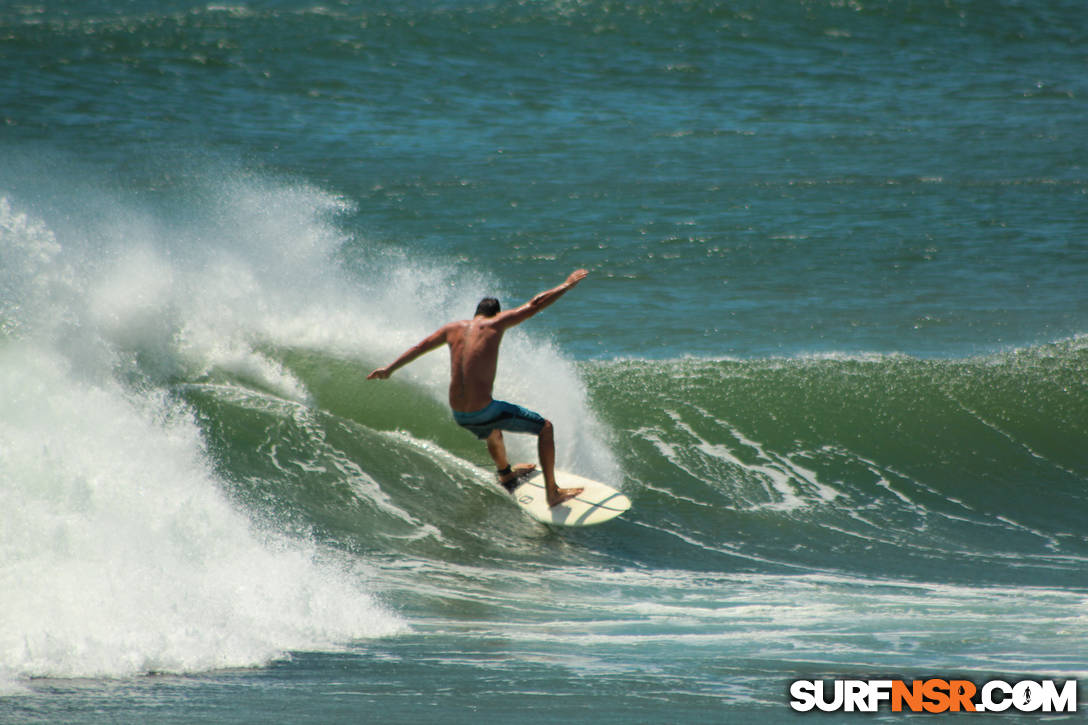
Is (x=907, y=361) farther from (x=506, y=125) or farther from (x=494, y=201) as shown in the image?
(x=506, y=125)

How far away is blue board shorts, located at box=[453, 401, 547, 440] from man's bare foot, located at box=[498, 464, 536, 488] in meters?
0.46

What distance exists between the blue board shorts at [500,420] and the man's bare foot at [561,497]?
1.48 ft

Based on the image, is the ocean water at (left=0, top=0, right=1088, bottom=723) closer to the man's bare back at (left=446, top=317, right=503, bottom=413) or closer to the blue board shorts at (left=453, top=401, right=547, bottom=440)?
the blue board shorts at (left=453, top=401, right=547, bottom=440)

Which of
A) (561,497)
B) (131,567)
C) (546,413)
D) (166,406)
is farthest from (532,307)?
(166,406)

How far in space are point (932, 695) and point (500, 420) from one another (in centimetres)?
345

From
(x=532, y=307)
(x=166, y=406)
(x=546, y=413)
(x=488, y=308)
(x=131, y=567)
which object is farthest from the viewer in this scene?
(x=546, y=413)

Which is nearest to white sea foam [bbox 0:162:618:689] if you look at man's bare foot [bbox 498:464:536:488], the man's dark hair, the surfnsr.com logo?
man's bare foot [bbox 498:464:536:488]

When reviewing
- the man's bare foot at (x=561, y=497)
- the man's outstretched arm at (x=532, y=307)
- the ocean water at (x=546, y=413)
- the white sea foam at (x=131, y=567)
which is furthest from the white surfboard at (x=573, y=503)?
the white sea foam at (x=131, y=567)

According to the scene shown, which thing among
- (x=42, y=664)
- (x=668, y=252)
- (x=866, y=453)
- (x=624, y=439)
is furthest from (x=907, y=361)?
(x=42, y=664)

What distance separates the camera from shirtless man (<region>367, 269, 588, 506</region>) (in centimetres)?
679

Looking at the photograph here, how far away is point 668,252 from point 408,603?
1058cm

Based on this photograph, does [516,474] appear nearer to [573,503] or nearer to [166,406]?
[573,503]

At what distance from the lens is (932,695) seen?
406cm

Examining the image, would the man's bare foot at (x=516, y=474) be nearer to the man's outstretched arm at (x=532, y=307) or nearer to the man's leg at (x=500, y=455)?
the man's leg at (x=500, y=455)
